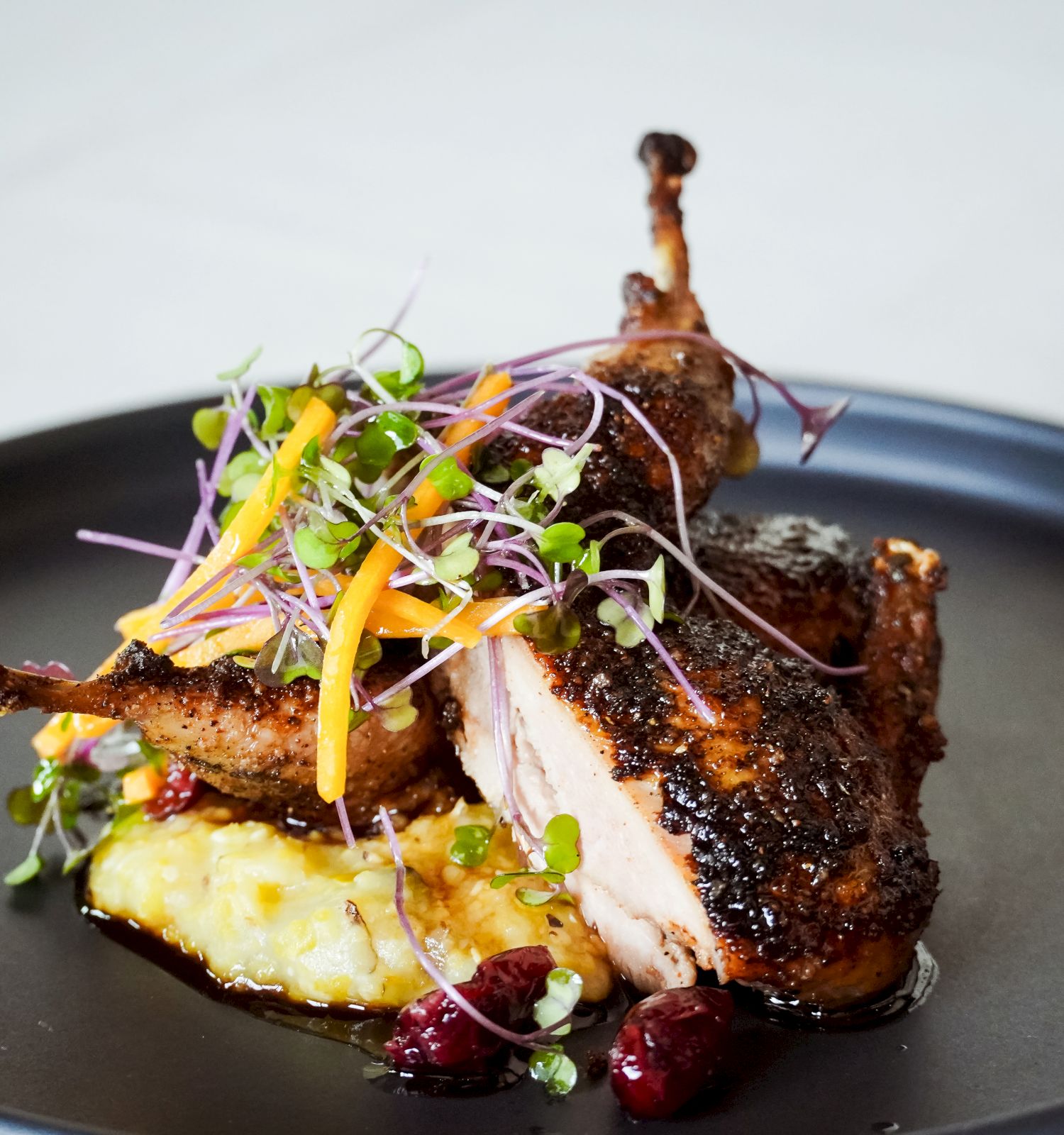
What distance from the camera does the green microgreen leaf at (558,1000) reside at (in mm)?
2455

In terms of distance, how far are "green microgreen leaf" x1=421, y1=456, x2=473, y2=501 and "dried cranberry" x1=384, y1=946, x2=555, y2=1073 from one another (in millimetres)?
914

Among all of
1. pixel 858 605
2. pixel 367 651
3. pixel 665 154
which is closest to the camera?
pixel 367 651

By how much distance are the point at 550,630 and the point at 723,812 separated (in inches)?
19.4

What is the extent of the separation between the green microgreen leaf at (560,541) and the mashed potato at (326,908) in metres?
0.64

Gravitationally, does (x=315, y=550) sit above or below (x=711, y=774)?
above

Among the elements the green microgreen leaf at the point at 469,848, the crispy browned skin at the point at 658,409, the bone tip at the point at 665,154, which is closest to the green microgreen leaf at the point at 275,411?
the crispy browned skin at the point at 658,409

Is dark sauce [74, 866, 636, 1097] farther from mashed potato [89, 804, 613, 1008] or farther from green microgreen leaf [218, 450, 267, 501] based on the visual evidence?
green microgreen leaf [218, 450, 267, 501]

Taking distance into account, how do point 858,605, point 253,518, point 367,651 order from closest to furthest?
point 367,651 → point 253,518 → point 858,605

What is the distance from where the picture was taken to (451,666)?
296cm

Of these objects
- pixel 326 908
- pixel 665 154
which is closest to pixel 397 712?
pixel 326 908

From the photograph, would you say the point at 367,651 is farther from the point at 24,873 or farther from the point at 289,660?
the point at 24,873

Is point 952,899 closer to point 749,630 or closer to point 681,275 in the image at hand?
point 749,630

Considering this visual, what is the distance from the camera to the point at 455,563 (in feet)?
8.86

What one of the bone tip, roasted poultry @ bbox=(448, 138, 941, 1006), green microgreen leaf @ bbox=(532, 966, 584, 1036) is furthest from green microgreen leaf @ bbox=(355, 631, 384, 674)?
the bone tip
